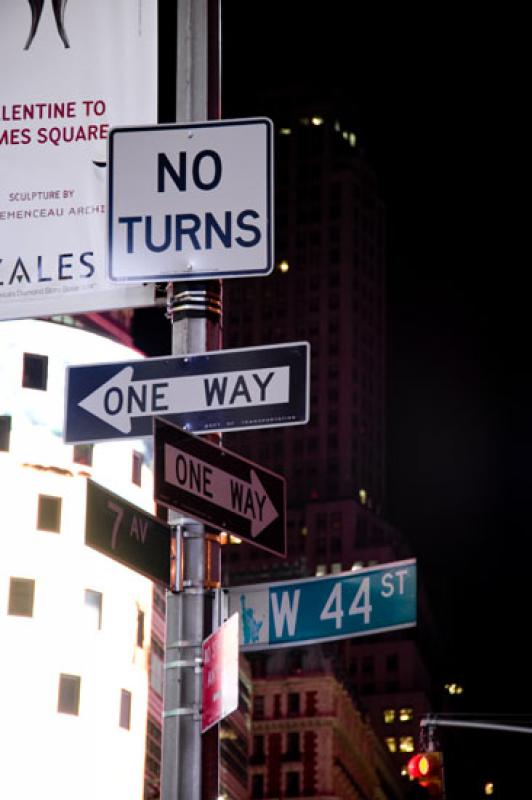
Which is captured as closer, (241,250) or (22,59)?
(241,250)

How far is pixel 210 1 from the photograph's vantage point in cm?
970

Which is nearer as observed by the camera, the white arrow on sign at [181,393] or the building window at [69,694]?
the white arrow on sign at [181,393]

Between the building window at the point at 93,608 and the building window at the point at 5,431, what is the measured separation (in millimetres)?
6520

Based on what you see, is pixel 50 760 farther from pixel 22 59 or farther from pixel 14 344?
pixel 22 59

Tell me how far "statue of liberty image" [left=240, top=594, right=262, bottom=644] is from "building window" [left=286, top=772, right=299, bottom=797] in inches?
4772

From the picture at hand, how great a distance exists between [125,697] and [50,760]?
5298mm

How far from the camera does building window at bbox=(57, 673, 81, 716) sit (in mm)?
59875

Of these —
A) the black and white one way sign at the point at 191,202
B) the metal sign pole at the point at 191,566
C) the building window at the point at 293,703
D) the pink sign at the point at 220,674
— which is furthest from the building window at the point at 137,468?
the building window at the point at 293,703

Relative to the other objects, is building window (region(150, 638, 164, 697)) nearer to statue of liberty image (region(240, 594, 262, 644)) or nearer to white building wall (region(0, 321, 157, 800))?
white building wall (region(0, 321, 157, 800))

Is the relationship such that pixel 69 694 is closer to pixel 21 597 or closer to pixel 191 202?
pixel 21 597

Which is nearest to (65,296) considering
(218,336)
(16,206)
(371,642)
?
(16,206)

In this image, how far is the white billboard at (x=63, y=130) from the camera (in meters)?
10.3

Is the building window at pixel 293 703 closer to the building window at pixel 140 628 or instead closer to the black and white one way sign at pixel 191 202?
the building window at pixel 140 628

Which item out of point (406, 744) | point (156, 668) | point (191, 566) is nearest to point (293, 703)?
point (406, 744)
